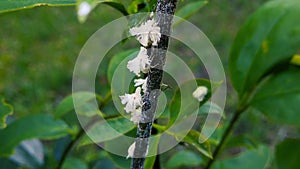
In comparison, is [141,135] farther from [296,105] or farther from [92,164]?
[92,164]

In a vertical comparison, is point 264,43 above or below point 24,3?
→ below

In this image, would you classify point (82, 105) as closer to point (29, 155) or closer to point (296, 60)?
point (29, 155)

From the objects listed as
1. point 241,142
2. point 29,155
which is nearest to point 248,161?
point 241,142

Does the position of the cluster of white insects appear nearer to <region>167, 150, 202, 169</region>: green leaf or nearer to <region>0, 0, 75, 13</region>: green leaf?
<region>0, 0, 75, 13</region>: green leaf

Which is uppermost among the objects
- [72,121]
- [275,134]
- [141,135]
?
[141,135]

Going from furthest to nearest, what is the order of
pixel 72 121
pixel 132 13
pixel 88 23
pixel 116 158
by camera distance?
1. pixel 88 23
2. pixel 72 121
3. pixel 116 158
4. pixel 132 13

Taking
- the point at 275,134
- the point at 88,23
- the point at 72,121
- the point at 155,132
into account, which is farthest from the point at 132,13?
the point at 88,23
